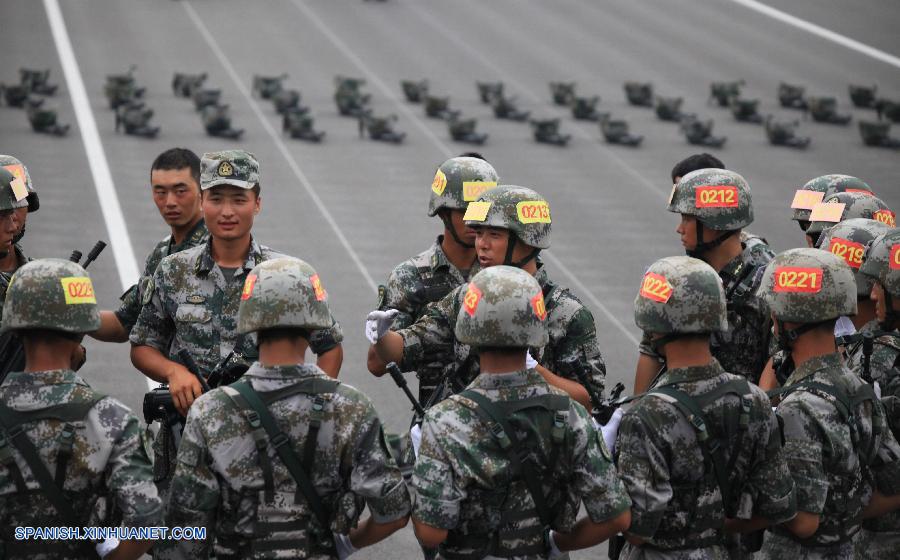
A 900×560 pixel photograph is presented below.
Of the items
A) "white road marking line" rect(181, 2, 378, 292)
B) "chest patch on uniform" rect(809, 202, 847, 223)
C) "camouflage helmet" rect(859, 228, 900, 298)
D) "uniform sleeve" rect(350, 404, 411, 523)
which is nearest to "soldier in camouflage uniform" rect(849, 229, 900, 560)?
"camouflage helmet" rect(859, 228, 900, 298)

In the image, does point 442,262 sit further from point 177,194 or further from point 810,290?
point 810,290

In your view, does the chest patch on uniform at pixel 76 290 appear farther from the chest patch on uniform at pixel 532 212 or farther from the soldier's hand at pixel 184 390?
the chest patch on uniform at pixel 532 212

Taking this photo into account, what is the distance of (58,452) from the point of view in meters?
4.24

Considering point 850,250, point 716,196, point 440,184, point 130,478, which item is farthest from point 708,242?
point 130,478

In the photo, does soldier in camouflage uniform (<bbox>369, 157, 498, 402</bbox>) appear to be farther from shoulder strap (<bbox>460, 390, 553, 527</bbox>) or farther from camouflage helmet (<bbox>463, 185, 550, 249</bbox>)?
shoulder strap (<bbox>460, 390, 553, 527</bbox>)

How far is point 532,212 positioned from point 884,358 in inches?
69.2

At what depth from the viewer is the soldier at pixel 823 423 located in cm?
486

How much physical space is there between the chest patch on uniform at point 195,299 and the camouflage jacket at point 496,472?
1805 mm

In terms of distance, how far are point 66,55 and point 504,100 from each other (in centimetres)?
903

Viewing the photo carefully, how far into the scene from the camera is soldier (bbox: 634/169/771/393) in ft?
20.7

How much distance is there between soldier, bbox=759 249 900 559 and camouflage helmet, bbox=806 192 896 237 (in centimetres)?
213

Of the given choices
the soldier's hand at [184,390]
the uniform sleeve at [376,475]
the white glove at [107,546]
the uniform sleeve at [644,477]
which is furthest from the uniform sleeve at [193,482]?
the uniform sleeve at [644,477]

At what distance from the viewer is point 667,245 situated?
16438 mm

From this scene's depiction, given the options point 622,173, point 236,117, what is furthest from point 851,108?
point 236,117
